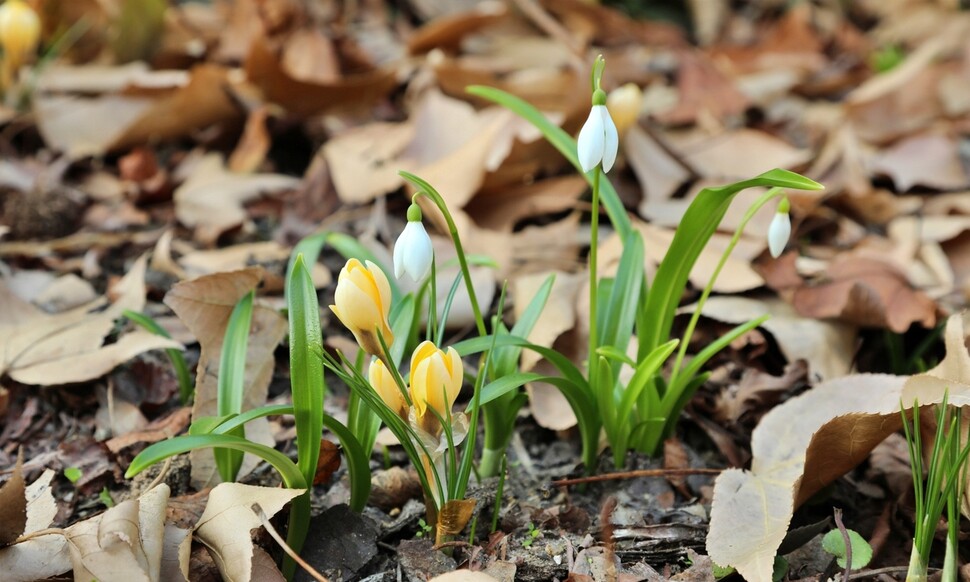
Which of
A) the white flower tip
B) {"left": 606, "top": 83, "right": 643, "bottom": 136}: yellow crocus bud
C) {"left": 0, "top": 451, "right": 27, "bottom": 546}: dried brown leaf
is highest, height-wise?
the white flower tip

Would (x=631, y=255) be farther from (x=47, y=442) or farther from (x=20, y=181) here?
(x=20, y=181)

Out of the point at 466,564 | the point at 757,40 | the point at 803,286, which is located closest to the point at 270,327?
the point at 466,564

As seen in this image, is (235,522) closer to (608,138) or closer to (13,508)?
(13,508)

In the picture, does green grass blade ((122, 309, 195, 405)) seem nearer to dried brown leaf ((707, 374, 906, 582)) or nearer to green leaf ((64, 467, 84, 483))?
green leaf ((64, 467, 84, 483))

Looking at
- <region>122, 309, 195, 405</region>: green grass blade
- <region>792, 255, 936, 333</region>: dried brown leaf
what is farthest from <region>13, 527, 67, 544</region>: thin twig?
<region>792, 255, 936, 333</region>: dried brown leaf

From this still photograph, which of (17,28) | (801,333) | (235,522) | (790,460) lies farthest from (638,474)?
(17,28)

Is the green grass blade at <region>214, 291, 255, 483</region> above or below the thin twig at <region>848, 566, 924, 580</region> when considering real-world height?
above

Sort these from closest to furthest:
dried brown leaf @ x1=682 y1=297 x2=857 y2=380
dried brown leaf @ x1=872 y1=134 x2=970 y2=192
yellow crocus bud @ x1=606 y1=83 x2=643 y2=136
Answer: dried brown leaf @ x1=682 y1=297 x2=857 y2=380
yellow crocus bud @ x1=606 y1=83 x2=643 y2=136
dried brown leaf @ x1=872 y1=134 x2=970 y2=192
